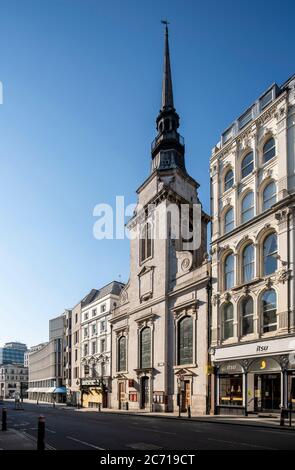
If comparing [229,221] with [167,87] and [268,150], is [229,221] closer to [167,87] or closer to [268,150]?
[268,150]

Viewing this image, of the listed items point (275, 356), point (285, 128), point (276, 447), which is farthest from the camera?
point (285, 128)

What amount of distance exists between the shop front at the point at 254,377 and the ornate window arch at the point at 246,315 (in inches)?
51.5

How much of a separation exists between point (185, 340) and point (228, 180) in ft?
50.3

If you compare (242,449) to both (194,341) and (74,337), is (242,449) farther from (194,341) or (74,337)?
(74,337)

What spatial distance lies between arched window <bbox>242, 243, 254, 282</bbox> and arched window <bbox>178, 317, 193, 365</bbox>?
926 cm

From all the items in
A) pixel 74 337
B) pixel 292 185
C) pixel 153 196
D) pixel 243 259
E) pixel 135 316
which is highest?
pixel 153 196

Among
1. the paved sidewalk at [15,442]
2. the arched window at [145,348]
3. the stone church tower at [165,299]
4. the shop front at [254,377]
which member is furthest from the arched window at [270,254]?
the arched window at [145,348]

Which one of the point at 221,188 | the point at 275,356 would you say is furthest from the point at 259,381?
the point at 221,188

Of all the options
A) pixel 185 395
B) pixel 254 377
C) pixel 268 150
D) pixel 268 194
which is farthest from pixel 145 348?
pixel 268 150

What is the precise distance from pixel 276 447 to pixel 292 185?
66.4 feet

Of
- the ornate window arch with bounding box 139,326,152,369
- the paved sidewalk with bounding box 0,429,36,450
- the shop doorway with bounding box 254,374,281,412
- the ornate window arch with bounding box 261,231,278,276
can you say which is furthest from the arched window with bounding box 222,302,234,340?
the paved sidewalk with bounding box 0,429,36,450

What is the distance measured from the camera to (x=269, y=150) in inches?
1369

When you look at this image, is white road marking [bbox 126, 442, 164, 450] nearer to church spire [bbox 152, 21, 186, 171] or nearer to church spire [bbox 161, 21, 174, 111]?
church spire [bbox 152, 21, 186, 171]
